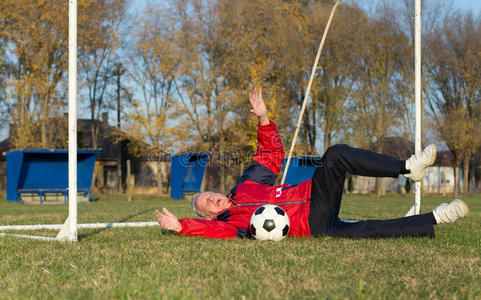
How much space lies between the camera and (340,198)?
5.29 metres

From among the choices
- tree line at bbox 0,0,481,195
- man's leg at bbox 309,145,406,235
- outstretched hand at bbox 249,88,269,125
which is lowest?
man's leg at bbox 309,145,406,235

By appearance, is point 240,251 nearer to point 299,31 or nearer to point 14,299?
point 14,299

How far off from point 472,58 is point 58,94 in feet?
83.7

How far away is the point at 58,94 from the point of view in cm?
2842

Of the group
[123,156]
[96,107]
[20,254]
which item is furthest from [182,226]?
[123,156]

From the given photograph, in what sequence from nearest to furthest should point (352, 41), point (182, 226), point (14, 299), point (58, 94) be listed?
point (14, 299)
point (182, 226)
point (58, 94)
point (352, 41)

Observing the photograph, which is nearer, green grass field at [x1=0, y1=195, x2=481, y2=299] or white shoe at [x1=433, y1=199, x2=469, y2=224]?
green grass field at [x1=0, y1=195, x2=481, y2=299]

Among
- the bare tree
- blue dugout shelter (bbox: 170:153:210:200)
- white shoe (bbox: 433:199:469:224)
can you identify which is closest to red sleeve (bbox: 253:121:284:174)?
white shoe (bbox: 433:199:469:224)

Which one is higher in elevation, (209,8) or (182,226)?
(209,8)

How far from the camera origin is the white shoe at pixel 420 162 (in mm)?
4773

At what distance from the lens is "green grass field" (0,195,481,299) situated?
2.89 metres

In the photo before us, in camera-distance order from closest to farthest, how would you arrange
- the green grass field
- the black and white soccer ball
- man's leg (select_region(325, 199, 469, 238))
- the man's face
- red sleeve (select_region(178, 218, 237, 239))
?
1. the green grass field
2. man's leg (select_region(325, 199, 469, 238))
3. the black and white soccer ball
4. red sleeve (select_region(178, 218, 237, 239))
5. the man's face

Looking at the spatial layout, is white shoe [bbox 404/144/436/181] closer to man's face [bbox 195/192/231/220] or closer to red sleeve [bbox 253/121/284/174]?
red sleeve [bbox 253/121/284/174]

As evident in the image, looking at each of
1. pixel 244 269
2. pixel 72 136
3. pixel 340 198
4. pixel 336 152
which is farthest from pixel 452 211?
pixel 72 136
